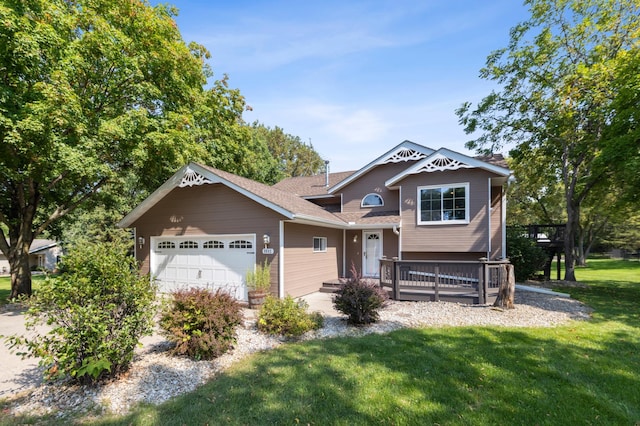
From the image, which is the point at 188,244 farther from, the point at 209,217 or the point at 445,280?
the point at 445,280

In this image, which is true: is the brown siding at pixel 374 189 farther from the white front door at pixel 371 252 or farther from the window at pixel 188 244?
the window at pixel 188 244

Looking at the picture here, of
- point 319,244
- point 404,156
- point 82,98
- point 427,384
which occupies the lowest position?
point 427,384

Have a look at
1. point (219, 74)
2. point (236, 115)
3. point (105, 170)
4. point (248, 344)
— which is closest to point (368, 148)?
point (236, 115)

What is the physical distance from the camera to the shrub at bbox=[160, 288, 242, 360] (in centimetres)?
505

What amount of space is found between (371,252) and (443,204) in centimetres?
373

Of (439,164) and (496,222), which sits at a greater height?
(439,164)

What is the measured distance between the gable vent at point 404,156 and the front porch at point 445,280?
5774mm

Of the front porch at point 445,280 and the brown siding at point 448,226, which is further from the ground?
the brown siding at point 448,226

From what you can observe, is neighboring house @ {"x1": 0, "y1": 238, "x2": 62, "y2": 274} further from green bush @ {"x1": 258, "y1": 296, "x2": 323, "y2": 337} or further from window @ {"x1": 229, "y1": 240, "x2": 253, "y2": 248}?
green bush @ {"x1": 258, "y1": 296, "x2": 323, "y2": 337}

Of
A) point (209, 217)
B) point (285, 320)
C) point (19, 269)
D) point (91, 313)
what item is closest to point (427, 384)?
point (285, 320)

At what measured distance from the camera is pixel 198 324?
5.17 meters

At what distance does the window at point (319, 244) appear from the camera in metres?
11.6

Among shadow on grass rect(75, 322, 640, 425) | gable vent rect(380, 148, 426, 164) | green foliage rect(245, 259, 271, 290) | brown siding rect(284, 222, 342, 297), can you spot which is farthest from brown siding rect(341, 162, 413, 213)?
shadow on grass rect(75, 322, 640, 425)

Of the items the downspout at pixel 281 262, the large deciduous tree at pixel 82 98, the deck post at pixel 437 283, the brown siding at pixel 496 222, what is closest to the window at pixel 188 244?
the large deciduous tree at pixel 82 98
